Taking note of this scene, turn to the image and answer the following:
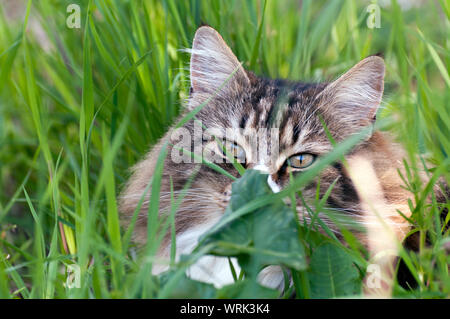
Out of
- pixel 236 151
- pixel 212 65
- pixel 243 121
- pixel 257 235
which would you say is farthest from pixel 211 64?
pixel 257 235

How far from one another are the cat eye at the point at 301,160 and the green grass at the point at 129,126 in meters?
0.33

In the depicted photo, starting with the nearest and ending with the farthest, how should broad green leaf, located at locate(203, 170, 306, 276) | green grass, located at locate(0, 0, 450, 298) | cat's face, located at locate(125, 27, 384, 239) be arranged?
broad green leaf, located at locate(203, 170, 306, 276)
green grass, located at locate(0, 0, 450, 298)
cat's face, located at locate(125, 27, 384, 239)

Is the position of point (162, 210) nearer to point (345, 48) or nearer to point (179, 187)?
point (179, 187)

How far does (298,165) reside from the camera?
180cm

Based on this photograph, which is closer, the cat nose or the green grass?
the green grass

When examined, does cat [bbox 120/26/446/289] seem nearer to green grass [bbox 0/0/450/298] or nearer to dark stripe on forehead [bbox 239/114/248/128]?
dark stripe on forehead [bbox 239/114/248/128]

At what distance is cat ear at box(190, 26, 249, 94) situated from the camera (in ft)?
6.35

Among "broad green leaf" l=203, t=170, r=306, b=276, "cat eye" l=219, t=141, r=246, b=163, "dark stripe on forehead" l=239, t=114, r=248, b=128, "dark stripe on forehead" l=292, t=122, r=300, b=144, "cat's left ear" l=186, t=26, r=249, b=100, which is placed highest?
"cat's left ear" l=186, t=26, r=249, b=100

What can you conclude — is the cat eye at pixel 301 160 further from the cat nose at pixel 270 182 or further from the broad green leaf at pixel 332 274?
the broad green leaf at pixel 332 274

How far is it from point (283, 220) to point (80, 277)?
55 cm

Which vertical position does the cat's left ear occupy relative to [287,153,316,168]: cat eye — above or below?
above

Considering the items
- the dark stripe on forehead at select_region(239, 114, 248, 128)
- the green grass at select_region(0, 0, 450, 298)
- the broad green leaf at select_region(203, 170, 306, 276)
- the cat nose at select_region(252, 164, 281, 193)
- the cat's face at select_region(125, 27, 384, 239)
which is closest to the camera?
the broad green leaf at select_region(203, 170, 306, 276)

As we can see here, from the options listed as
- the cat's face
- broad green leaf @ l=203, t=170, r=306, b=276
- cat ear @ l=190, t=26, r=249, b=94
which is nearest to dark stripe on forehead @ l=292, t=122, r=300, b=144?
the cat's face
